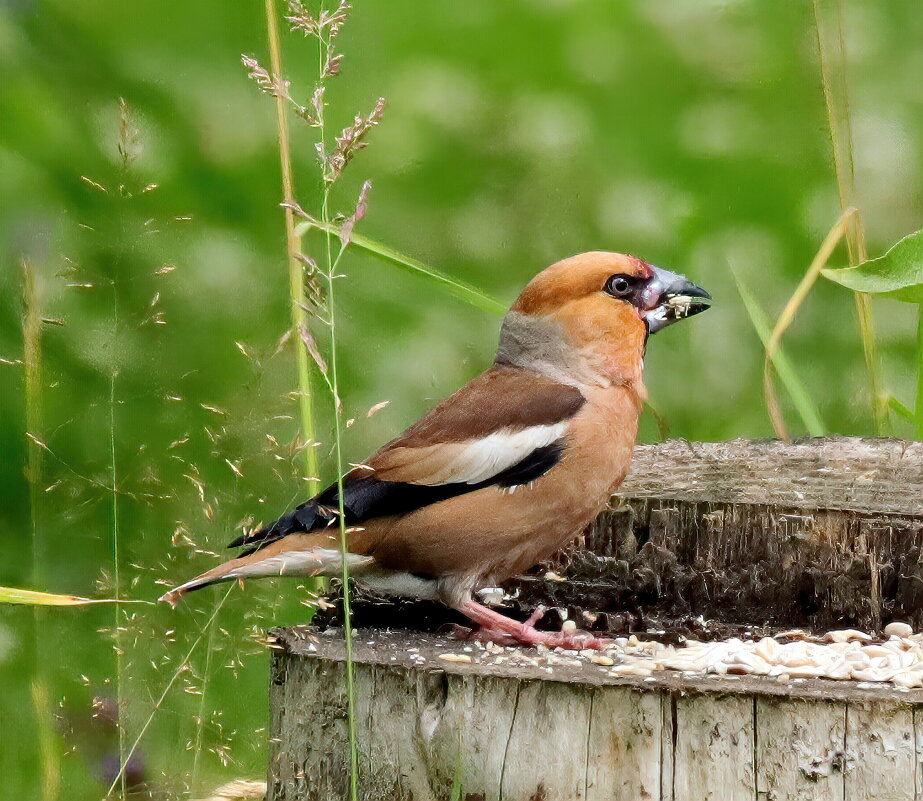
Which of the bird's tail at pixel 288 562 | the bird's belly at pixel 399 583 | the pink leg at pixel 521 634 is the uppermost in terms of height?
the bird's tail at pixel 288 562

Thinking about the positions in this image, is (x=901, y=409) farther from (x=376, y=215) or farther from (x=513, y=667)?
(x=376, y=215)

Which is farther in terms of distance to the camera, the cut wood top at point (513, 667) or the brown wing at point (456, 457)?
the brown wing at point (456, 457)

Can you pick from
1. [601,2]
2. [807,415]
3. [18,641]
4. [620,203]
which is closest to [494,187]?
[620,203]

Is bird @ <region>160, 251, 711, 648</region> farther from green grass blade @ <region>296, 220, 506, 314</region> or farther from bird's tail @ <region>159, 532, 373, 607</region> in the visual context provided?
green grass blade @ <region>296, 220, 506, 314</region>

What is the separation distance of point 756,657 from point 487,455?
2.70 feet

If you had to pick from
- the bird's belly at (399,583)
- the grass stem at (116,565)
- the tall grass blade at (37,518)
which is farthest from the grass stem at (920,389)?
the tall grass blade at (37,518)

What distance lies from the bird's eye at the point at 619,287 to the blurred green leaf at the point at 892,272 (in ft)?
2.02

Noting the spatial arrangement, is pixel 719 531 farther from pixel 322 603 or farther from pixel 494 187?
pixel 494 187

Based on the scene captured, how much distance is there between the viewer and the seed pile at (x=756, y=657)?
2.57 meters

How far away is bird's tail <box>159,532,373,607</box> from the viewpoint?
2934 millimetres

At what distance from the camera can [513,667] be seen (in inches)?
102

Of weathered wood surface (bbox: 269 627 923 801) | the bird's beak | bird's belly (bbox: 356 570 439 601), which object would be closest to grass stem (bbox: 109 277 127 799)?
weathered wood surface (bbox: 269 627 923 801)

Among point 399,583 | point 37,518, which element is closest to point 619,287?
point 399,583

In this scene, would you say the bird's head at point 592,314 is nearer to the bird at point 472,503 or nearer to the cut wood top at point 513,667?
the bird at point 472,503
